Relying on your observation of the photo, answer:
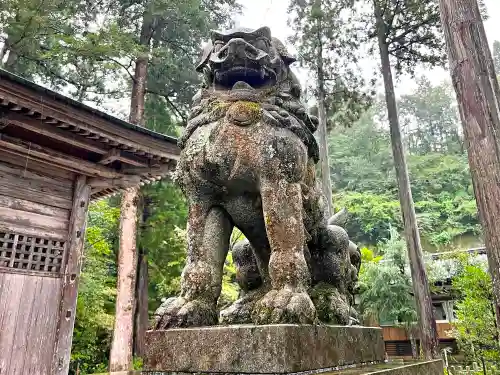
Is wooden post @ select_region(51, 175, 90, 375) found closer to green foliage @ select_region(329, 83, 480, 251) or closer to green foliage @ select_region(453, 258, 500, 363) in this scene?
green foliage @ select_region(453, 258, 500, 363)

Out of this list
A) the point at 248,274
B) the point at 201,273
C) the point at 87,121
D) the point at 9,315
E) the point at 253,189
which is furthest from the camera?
the point at 87,121

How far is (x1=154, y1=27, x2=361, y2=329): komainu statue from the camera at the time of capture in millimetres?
2168

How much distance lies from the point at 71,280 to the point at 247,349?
219 inches

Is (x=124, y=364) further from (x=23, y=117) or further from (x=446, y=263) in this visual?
(x=446, y=263)

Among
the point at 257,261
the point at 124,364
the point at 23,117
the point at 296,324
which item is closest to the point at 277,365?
the point at 296,324

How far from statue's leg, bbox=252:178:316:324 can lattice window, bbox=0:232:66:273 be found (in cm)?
514

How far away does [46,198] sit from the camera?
6535 mm

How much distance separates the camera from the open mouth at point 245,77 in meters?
2.49

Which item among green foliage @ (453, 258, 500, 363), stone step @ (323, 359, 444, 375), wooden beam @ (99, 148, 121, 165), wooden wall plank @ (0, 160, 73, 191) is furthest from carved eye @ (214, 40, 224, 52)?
green foliage @ (453, 258, 500, 363)

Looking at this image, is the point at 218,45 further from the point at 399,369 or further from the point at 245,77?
the point at 399,369

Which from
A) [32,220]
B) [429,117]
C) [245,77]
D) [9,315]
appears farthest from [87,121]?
[429,117]

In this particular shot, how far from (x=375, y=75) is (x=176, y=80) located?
677 centimetres

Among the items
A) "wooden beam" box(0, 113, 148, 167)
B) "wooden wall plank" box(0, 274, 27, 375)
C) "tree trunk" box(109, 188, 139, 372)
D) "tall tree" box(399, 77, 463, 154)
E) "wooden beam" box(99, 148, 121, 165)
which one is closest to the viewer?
"wooden beam" box(0, 113, 148, 167)

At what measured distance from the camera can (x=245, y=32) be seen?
2.53m
